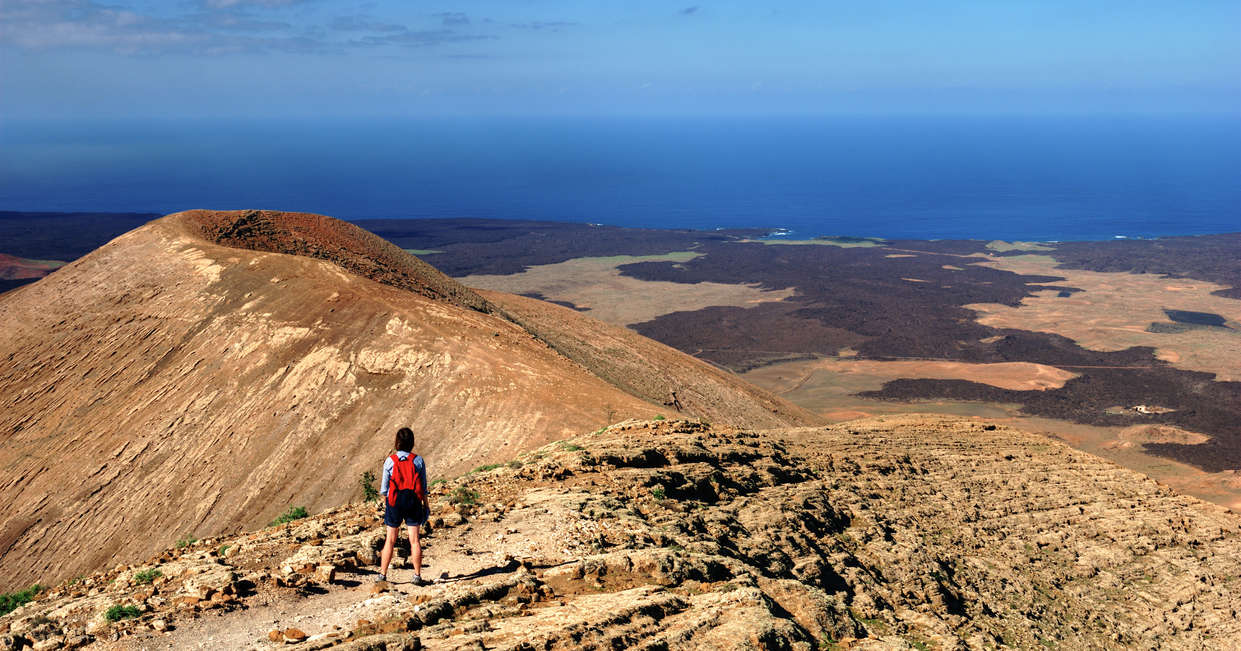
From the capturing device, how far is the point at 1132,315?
75.2 meters

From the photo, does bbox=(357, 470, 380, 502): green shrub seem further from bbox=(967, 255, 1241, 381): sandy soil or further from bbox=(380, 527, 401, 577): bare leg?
bbox=(967, 255, 1241, 381): sandy soil

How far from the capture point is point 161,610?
25.9 ft

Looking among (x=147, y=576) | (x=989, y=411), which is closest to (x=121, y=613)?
(x=147, y=576)

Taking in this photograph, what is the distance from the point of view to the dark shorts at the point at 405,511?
28.1 feet

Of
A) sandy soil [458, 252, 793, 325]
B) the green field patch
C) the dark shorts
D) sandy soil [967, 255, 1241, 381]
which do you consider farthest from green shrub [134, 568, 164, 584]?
the green field patch

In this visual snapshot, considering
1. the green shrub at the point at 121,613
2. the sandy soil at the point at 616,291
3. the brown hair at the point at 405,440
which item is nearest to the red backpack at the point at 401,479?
A: the brown hair at the point at 405,440

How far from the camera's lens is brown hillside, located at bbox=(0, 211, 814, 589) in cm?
1953

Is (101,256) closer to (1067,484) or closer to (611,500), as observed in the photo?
(611,500)

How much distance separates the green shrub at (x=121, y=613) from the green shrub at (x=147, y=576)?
1129 mm

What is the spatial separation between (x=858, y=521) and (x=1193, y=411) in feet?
149

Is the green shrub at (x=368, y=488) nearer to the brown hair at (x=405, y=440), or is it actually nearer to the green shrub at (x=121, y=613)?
the brown hair at (x=405, y=440)

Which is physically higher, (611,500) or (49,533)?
(611,500)

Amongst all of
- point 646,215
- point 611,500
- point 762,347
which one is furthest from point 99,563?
point 646,215

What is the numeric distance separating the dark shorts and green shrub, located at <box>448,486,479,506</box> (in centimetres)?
249
